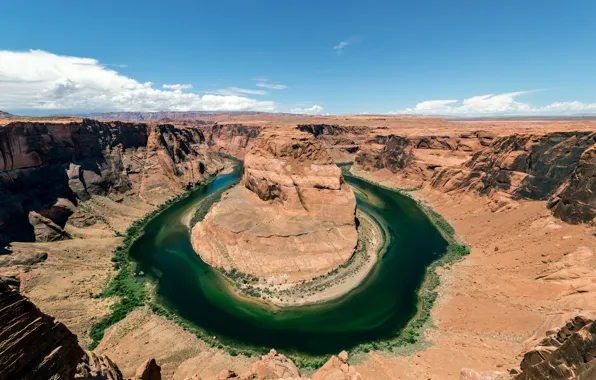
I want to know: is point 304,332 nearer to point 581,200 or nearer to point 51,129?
point 581,200

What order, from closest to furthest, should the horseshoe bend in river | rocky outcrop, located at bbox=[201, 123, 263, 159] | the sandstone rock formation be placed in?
the horseshoe bend in river < the sandstone rock formation < rocky outcrop, located at bbox=[201, 123, 263, 159]

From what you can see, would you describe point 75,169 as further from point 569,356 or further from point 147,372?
point 569,356

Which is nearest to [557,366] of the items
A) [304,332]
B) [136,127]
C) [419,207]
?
[304,332]

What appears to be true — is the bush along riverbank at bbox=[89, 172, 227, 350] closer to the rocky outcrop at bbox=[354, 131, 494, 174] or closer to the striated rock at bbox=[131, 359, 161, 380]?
the striated rock at bbox=[131, 359, 161, 380]

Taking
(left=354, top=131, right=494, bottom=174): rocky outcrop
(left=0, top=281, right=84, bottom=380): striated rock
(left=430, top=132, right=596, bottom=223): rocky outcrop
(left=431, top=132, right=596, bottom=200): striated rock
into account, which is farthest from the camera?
(left=354, top=131, right=494, bottom=174): rocky outcrop

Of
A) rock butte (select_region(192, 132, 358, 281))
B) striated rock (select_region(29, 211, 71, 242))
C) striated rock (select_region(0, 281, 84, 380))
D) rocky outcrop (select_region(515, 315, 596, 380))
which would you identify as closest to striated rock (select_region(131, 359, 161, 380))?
striated rock (select_region(0, 281, 84, 380))

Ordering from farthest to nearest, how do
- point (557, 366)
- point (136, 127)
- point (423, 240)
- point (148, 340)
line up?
1. point (136, 127)
2. point (423, 240)
3. point (148, 340)
4. point (557, 366)

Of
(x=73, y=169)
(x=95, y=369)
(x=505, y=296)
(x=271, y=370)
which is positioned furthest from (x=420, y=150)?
(x=95, y=369)
